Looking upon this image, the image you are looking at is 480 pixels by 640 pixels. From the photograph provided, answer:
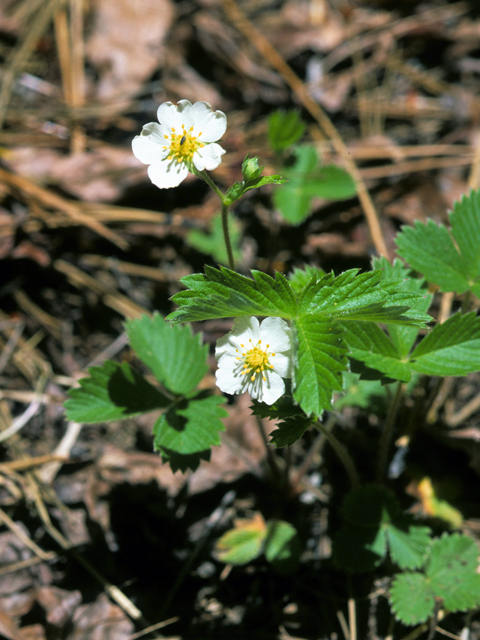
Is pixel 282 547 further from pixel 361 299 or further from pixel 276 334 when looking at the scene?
pixel 361 299

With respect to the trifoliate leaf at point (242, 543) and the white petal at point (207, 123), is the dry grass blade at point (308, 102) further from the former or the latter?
the trifoliate leaf at point (242, 543)

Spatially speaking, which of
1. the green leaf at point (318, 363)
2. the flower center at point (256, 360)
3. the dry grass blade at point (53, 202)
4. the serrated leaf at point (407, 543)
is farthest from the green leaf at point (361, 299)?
the dry grass blade at point (53, 202)

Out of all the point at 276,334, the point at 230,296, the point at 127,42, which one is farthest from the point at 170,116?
the point at 127,42

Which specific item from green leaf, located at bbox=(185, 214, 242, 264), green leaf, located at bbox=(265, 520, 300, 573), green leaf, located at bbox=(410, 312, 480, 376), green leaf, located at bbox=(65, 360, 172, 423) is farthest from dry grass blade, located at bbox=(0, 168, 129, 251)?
green leaf, located at bbox=(410, 312, 480, 376)

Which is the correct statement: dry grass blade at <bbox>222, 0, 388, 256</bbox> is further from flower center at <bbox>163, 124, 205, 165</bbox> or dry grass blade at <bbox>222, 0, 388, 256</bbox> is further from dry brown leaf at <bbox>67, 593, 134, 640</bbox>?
dry brown leaf at <bbox>67, 593, 134, 640</bbox>

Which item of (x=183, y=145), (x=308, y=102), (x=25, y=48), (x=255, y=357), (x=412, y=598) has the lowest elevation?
(x=412, y=598)

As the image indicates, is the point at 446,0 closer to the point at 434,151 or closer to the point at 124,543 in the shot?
the point at 434,151

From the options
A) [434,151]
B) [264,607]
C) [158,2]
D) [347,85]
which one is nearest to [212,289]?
[264,607]

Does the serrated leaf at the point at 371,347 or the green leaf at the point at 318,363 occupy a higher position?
the serrated leaf at the point at 371,347
